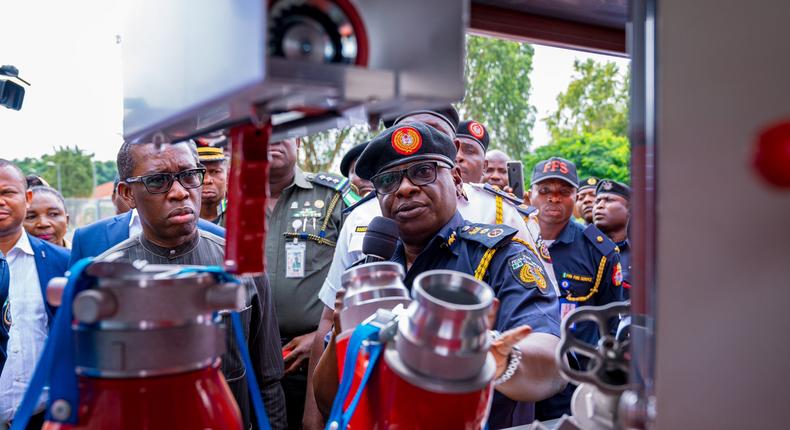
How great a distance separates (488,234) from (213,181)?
7.17 feet

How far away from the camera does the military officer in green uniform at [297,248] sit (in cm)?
296

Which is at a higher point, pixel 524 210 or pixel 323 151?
pixel 323 151

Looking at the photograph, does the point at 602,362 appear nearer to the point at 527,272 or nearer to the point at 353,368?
the point at 353,368

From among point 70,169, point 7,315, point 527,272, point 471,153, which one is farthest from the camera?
point 70,169

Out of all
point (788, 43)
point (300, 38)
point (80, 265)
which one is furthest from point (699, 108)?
point (80, 265)

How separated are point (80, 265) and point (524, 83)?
15.3 metres

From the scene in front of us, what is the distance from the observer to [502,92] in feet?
48.8

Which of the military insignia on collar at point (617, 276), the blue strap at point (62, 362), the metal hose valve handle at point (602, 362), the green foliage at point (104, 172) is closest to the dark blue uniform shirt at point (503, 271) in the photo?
the metal hose valve handle at point (602, 362)

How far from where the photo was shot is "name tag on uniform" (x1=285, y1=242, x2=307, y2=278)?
10.1ft

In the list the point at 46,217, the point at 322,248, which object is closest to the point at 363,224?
the point at 322,248

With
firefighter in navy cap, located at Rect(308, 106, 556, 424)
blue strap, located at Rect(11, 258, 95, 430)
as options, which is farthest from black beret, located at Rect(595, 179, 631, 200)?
blue strap, located at Rect(11, 258, 95, 430)

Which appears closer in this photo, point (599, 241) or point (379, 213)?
point (379, 213)

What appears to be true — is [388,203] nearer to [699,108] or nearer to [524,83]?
[699,108]

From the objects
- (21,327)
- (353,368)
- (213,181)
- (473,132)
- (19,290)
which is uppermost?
(473,132)
